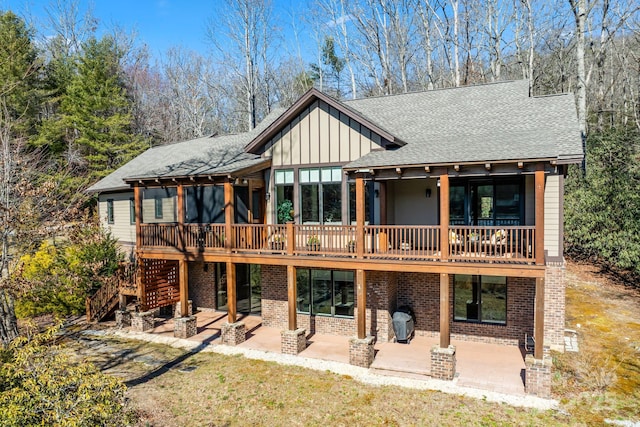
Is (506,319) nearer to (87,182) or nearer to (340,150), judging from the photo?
(340,150)

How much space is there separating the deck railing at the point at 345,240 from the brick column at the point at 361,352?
2.34 metres

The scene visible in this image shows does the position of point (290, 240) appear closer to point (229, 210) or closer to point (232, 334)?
point (229, 210)

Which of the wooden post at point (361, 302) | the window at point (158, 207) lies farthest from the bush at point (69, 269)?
the wooden post at point (361, 302)

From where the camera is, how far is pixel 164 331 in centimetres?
1462

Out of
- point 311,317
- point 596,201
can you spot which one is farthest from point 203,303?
point 596,201

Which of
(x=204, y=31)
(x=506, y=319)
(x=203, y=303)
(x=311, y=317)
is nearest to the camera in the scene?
(x=506, y=319)

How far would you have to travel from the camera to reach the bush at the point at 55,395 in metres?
5.75

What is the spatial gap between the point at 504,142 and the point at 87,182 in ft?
84.4

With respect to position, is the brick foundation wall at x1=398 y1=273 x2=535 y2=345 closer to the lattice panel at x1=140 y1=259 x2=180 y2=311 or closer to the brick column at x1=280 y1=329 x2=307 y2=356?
the brick column at x1=280 y1=329 x2=307 y2=356

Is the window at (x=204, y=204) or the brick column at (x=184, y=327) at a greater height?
the window at (x=204, y=204)

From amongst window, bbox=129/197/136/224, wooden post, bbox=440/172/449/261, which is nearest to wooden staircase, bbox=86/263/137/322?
window, bbox=129/197/136/224

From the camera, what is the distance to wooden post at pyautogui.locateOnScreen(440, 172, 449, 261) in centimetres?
1038

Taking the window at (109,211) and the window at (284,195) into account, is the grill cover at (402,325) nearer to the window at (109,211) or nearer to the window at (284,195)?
the window at (284,195)

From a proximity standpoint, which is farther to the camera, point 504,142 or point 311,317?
point 311,317
